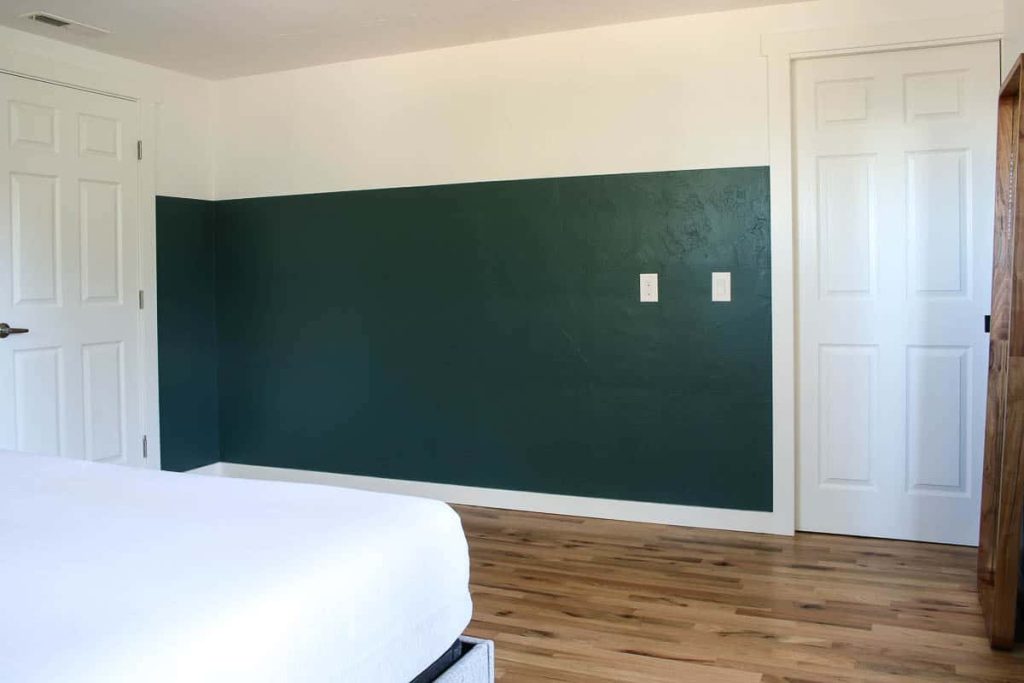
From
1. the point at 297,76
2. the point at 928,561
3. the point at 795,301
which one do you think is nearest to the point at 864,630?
the point at 928,561

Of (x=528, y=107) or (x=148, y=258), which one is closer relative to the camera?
(x=528, y=107)

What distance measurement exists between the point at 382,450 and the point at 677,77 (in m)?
2.44

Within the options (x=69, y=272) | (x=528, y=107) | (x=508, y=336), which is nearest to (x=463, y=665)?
(x=508, y=336)

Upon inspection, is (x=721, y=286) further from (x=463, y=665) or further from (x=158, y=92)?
(x=158, y=92)

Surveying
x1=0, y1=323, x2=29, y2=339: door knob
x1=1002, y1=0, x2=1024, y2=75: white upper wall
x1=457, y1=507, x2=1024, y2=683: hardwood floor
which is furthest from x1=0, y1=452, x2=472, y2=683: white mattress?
x1=1002, y1=0, x2=1024, y2=75: white upper wall

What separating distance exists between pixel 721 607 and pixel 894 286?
5.47 ft

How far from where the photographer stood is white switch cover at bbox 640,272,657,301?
4.00 m

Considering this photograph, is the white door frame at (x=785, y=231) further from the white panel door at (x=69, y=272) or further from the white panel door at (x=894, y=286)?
the white panel door at (x=69, y=272)

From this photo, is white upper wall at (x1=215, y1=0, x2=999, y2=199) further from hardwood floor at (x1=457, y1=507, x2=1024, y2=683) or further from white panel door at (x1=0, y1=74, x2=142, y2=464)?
hardwood floor at (x1=457, y1=507, x2=1024, y2=683)

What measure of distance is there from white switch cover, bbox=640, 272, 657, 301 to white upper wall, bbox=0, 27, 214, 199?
267cm

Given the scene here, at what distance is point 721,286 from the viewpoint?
3889mm

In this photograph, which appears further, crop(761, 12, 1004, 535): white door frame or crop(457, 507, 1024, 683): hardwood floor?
crop(761, 12, 1004, 535): white door frame

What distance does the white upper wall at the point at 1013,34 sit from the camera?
322cm

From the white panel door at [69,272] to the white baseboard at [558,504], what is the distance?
84 centimetres
